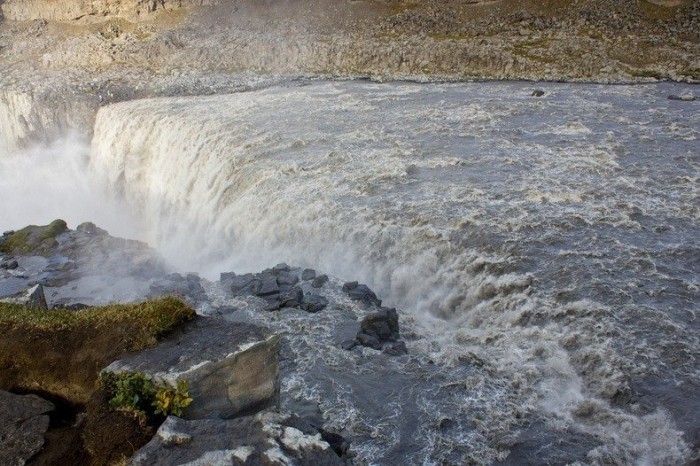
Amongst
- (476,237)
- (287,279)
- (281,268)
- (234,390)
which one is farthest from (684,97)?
(234,390)

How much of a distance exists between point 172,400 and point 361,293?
8.76 meters

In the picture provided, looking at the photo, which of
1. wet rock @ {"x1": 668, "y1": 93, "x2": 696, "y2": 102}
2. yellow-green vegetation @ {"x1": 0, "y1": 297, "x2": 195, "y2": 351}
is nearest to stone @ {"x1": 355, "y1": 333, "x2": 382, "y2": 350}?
yellow-green vegetation @ {"x1": 0, "y1": 297, "x2": 195, "y2": 351}

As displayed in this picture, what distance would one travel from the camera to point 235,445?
801 centimetres

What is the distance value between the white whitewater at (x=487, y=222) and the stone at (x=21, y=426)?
5780mm

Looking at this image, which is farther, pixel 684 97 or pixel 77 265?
pixel 684 97

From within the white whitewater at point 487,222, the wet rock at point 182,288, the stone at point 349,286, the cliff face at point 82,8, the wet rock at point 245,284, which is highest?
the cliff face at point 82,8

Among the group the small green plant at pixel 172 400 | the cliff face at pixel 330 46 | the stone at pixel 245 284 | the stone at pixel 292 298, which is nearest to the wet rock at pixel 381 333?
the stone at pixel 292 298

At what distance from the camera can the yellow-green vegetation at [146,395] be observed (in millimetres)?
8992

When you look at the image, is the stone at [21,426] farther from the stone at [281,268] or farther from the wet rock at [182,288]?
the stone at [281,268]

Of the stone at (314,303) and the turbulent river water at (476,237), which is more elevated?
the turbulent river water at (476,237)

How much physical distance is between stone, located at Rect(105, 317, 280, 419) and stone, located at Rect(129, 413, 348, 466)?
2.87 ft

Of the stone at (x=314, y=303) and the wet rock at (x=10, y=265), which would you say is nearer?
the stone at (x=314, y=303)

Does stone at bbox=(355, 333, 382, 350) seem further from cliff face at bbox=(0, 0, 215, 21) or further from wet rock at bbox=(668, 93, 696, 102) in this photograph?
cliff face at bbox=(0, 0, 215, 21)

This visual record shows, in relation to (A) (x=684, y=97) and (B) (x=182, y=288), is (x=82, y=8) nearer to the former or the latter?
(B) (x=182, y=288)
